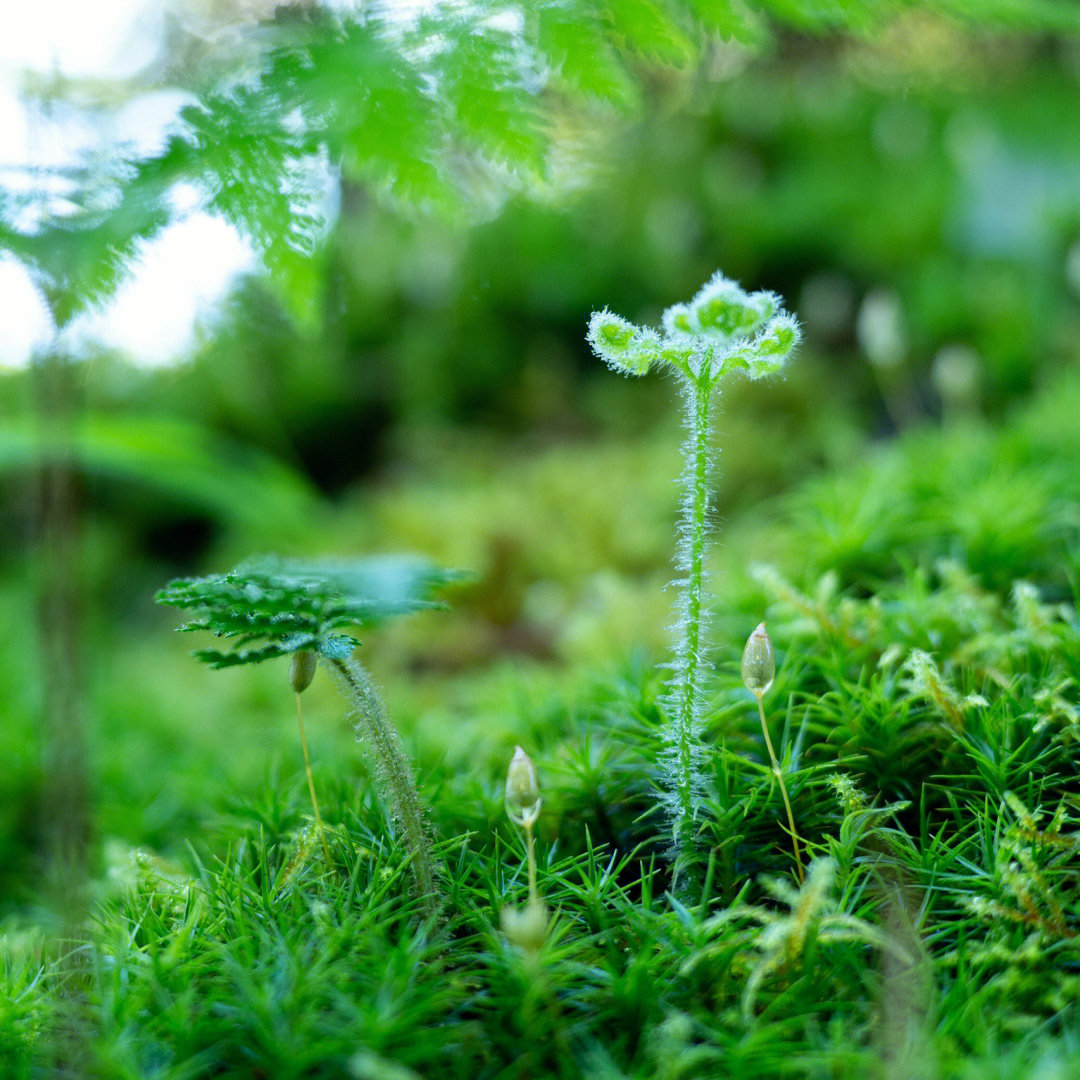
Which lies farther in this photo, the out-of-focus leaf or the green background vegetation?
the out-of-focus leaf

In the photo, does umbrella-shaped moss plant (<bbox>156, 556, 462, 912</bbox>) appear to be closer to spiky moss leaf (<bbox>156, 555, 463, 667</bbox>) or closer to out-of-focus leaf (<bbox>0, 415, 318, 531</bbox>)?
spiky moss leaf (<bbox>156, 555, 463, 667</bbox>)

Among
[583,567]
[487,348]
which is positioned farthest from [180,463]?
[487,348]

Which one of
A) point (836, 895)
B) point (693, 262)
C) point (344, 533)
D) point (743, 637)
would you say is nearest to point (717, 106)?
point (693, 262)

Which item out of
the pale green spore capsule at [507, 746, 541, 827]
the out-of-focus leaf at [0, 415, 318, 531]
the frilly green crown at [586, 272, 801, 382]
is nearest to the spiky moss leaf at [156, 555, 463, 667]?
the pale green spore capsule at [507, 746, 541, 827]

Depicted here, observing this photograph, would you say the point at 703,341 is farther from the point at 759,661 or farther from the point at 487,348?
the point at 487,348

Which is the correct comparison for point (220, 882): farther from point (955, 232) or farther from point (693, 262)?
point (955, 232)

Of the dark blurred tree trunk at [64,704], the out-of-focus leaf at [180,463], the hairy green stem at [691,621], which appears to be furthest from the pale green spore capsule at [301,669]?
the out-of-focus leaf at [180,463]
